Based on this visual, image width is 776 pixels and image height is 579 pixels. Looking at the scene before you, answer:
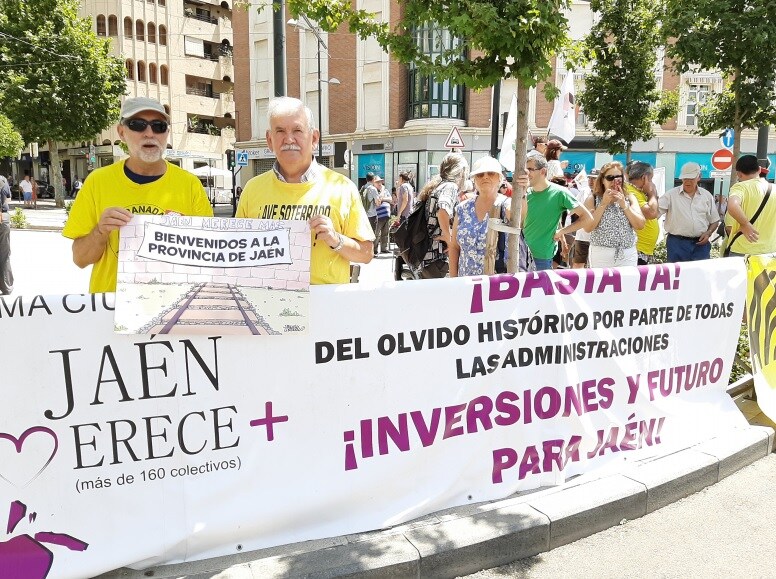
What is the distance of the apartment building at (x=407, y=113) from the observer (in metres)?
34.6

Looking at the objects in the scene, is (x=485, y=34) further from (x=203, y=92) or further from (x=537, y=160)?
(x=203, y=92)

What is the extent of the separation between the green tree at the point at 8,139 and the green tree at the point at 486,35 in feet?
101

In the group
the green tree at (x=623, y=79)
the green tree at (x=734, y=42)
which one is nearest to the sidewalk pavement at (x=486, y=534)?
the green tree at (x=734, y=42)

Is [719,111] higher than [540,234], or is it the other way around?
[719,111]

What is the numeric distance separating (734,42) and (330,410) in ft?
27.8

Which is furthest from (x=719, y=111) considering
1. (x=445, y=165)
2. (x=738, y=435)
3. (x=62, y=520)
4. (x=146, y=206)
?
(x=62, y=520)

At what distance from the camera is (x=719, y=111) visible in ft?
39.7

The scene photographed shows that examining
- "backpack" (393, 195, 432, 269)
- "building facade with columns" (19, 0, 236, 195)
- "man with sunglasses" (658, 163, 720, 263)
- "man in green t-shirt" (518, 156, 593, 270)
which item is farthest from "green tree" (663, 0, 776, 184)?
"building facade with columns" (19, 0, 236, 195)

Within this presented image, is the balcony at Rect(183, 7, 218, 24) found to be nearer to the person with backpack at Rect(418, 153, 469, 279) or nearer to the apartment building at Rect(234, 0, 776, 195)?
the apartment building at Rect(234, 0, 776, 195)

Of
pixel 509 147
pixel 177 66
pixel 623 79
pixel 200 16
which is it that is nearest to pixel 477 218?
pixel 509 147

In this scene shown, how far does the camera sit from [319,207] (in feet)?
10.7

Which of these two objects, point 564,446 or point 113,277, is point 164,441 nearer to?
point 113,277

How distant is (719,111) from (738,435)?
9.69 meters

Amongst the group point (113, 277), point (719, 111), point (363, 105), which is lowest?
point (113, 277)
